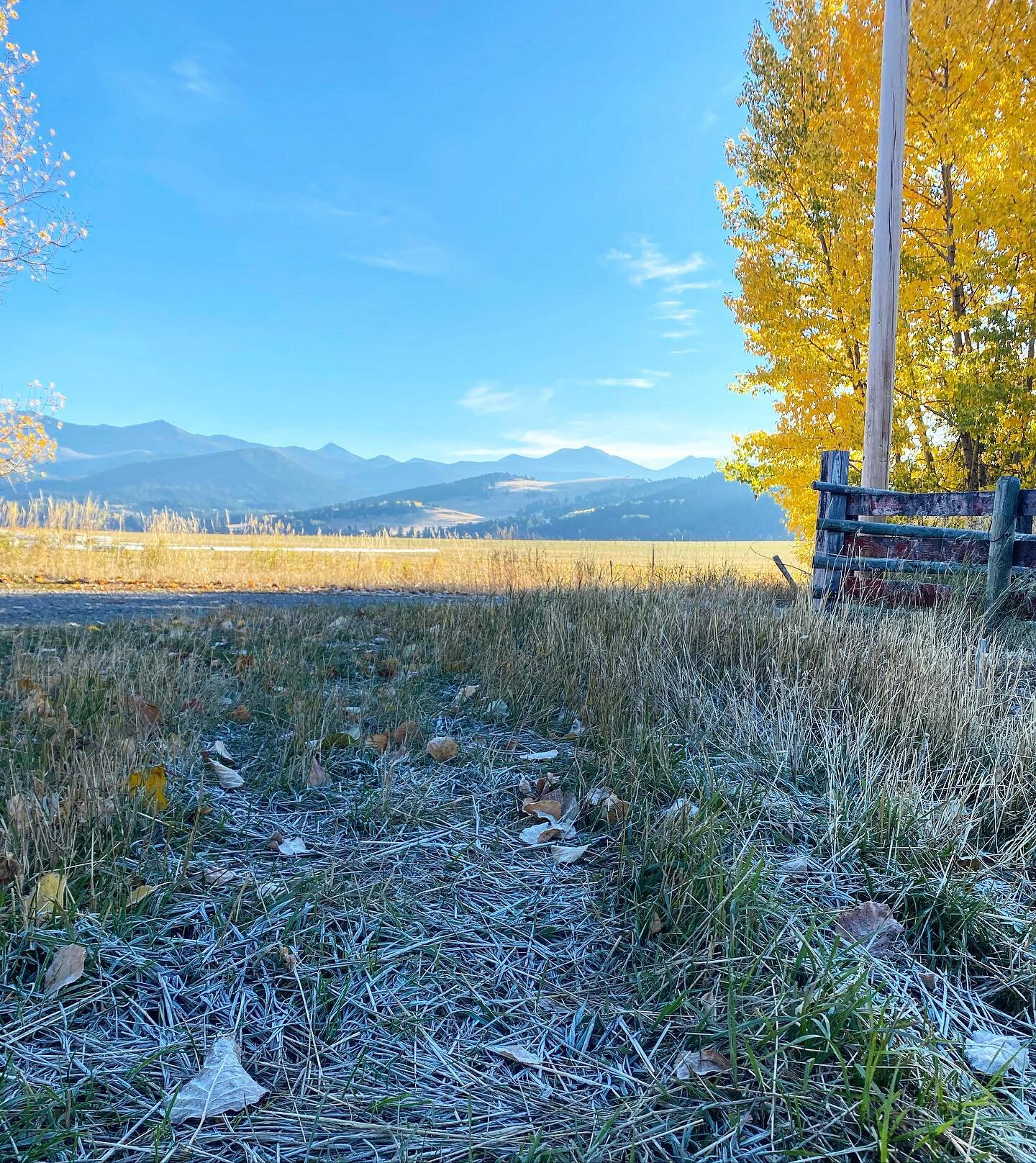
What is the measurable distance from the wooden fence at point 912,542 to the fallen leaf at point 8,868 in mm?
6419

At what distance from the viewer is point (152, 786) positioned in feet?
8.05

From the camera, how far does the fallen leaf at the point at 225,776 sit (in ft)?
9.11

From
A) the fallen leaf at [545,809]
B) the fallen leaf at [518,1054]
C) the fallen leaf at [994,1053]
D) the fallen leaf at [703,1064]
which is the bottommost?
the fallen leaf at [518,1054]

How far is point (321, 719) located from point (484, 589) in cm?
755

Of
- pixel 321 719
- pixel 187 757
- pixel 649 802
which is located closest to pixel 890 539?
pixel 649 802

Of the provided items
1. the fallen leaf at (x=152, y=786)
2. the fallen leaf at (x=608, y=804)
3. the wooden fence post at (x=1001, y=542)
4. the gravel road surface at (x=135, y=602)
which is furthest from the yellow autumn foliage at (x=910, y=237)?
the fallen leaf at (x=152, y=786)

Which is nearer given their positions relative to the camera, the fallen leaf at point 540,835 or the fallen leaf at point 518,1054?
the fallen leaf at point 518,1054

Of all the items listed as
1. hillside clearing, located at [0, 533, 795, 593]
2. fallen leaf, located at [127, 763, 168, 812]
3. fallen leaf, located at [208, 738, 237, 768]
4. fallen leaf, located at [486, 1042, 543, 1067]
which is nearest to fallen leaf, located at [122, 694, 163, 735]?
fallen leaf, located at [208, 738, 237, 768]

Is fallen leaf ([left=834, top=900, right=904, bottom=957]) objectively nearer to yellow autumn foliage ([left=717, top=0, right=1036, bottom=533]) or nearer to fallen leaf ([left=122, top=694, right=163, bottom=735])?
fallen leaf ([left=122, top=694, right=163, bottom=735])

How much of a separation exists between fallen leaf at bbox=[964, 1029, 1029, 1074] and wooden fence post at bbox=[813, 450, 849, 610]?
17.9ft

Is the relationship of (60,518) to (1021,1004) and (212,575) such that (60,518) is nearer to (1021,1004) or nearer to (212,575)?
(212,575)

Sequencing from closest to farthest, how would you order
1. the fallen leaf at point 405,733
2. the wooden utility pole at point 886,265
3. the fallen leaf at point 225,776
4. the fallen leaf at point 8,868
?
the fallen leaf at point 8,868
the fallen leaf at point 225,776
the fallen leaf at point 405,733
the wooden utility pole at point 886,265

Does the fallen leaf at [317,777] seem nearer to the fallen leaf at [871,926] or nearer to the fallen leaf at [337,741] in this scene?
the fallen leaf at [337,741]

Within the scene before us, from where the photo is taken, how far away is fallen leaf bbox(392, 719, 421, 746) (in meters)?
Result: 3.27
